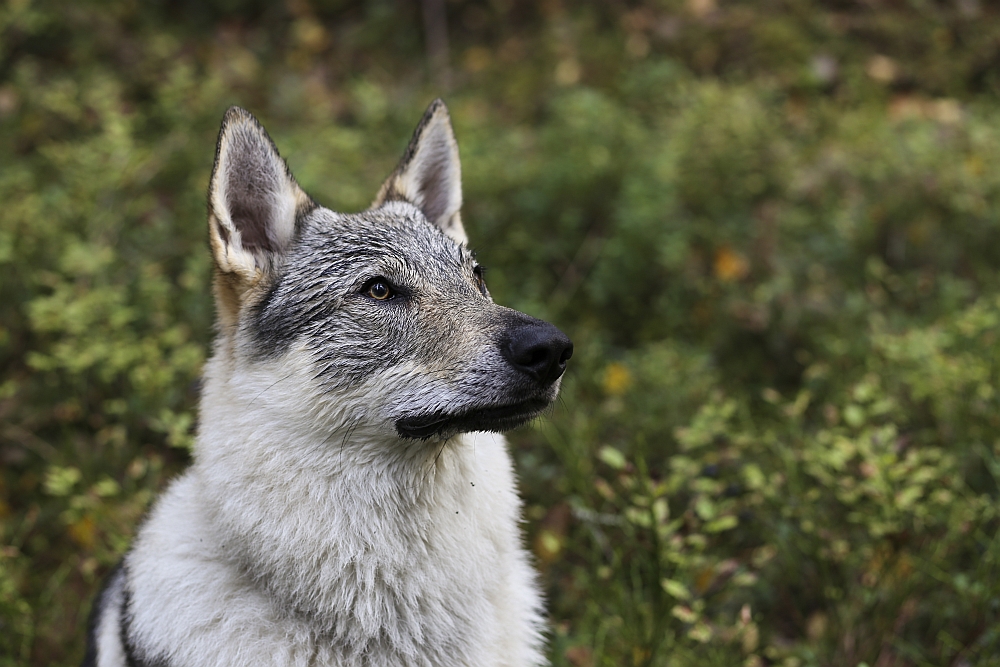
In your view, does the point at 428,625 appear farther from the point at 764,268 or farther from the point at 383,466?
the point at 764,268

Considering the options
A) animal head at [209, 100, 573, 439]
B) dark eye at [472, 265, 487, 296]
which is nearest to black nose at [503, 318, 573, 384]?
animal head at [209, 100, 573, 439]

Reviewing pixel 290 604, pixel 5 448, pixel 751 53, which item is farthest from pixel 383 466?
pixel 751 53

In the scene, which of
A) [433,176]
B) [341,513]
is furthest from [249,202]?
[341,513]

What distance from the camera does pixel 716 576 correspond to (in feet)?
12.8

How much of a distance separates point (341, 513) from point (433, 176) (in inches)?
67.5

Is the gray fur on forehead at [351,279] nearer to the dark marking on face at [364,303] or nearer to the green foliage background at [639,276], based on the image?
the dark marking on face at [364,303]

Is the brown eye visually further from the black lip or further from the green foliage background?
the green foliage background

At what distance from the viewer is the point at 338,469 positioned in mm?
A: 2916

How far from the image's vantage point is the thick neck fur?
2.86 meters

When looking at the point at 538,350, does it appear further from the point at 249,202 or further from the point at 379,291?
the point at 249,202

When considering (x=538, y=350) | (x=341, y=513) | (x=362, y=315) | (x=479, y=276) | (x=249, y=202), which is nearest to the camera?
(x=538, y=350)

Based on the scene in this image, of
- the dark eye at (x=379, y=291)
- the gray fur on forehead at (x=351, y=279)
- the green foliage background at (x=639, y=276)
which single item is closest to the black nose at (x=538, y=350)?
the gray fur on forehead at (x=351, y=279)

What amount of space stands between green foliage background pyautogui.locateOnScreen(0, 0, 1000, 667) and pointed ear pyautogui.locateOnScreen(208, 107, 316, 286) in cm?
140

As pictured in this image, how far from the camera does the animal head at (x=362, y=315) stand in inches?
111
